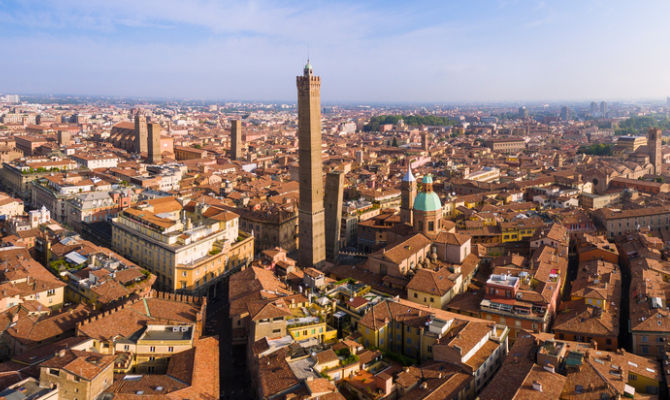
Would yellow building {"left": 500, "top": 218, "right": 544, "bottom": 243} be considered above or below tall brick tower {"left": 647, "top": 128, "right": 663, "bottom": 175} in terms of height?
below

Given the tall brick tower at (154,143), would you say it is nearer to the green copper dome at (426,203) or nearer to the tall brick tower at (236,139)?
the tall brick tower at (236,139)

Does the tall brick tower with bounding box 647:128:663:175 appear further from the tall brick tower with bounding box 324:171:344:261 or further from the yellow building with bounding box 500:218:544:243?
the tall brick tower with bounding box 324:171:344:261

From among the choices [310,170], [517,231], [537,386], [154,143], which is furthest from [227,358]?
[154,143]

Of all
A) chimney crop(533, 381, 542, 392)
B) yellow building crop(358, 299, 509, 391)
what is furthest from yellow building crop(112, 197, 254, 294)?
chimney crop(533, 381, 542, 392)

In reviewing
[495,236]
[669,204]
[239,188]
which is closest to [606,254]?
[495,236]

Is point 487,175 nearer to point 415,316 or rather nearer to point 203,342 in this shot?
point 415,316

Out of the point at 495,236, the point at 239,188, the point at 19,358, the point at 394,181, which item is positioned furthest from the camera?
the point at 394,181
